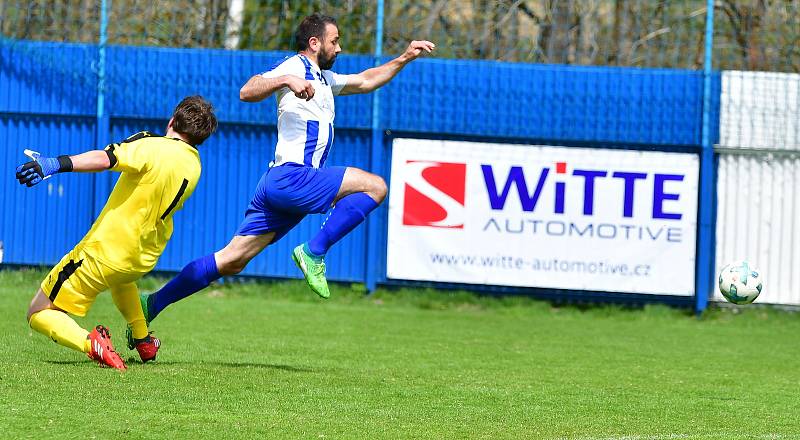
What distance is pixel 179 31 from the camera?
14.5 m

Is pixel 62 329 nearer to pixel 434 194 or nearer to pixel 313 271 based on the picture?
pixel 313 271

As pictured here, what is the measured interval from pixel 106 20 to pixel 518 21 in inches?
179

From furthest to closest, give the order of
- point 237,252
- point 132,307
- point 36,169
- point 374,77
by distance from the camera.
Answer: point 374,77 < point 237,252 < point 132,307 < point 36,169

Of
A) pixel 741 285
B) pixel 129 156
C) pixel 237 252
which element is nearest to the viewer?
pixel 129 156

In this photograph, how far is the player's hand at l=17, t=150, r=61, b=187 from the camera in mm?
6895

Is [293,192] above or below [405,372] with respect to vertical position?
above

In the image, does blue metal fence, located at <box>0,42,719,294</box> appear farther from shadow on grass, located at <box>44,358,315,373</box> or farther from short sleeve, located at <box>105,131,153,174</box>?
short sleeve, located at <box>105,131,153,174</box>

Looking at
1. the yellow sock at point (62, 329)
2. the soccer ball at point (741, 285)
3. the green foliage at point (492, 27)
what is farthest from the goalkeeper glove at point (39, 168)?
the green foliage at point (492, 27)

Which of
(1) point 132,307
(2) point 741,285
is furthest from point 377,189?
(2) point 741,285

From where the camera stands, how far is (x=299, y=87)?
7.60m

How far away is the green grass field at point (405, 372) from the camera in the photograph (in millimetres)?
6473

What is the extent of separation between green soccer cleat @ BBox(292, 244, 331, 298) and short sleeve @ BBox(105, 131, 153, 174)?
48.2 inches

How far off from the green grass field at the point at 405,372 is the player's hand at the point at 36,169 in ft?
3.73

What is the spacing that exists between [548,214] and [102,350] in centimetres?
700
